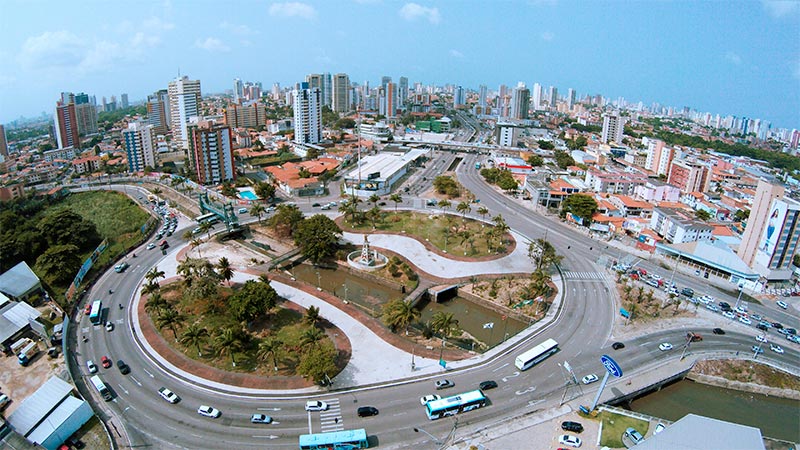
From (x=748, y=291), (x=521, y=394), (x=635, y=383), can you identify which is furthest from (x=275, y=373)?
(x=748, y=291)

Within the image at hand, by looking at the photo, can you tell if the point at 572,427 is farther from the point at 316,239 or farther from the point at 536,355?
the point at 316,239

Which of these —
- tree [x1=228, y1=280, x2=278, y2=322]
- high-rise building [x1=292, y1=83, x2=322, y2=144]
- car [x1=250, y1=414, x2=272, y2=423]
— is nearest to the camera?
car [x1=250, y1=414, x2=272, y2=423]

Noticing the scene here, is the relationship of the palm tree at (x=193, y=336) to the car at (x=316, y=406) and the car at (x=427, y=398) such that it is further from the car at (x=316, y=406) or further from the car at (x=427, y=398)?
the car at (x=427, y=398)

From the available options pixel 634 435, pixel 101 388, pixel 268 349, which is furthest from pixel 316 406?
pixel 634 435

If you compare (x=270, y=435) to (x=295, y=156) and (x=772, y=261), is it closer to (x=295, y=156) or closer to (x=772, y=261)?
(x=772, y=261)

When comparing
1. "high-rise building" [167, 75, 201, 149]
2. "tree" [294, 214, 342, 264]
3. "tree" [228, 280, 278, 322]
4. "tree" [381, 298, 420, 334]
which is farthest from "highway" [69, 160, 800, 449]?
"high-rise building" [167, 75, 201, 149]

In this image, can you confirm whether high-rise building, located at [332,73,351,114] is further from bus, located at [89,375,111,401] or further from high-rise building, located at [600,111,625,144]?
bus, located at [89,375,111,401]
